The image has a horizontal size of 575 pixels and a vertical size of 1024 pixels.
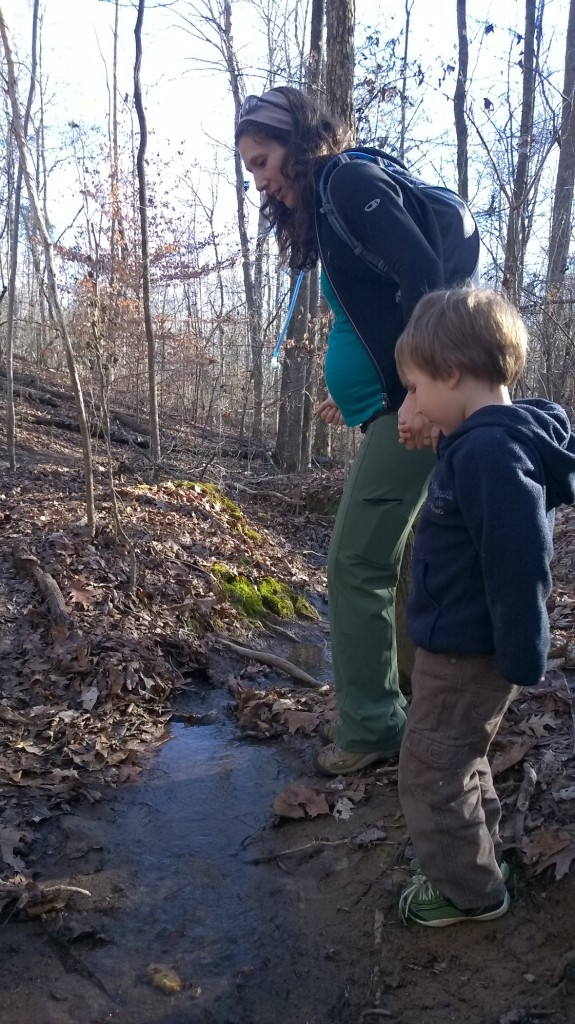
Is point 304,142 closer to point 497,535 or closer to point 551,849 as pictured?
point 497,535

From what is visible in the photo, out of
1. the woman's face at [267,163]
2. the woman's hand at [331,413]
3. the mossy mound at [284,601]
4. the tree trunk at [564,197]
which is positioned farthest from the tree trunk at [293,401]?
the woman's face at [267,163]

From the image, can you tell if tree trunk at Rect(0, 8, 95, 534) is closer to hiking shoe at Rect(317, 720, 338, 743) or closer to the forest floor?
the forest floor

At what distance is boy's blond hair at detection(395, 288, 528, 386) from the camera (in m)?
1.91

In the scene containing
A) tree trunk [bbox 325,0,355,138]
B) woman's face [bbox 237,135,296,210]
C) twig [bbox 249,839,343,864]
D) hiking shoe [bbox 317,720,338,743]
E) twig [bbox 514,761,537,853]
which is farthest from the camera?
tree trunk [bbox 325,0,355,138]

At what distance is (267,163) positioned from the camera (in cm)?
288

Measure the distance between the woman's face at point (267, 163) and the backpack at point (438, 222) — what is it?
0.22 meters

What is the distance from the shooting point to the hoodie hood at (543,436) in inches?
71.6

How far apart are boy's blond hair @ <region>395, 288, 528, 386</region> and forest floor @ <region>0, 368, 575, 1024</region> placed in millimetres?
1485

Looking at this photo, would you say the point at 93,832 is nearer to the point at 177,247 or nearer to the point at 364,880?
the point at 364,880

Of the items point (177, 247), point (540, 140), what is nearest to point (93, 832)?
point (540, 140)

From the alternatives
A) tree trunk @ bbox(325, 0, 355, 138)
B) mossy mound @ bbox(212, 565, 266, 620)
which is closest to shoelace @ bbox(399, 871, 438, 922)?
mossy mound @ bbox(212, 565, 266, 620)

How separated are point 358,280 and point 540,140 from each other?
30.7 feet

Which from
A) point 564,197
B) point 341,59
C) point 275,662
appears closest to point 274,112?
point 275,662

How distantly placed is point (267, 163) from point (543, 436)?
1.76m
